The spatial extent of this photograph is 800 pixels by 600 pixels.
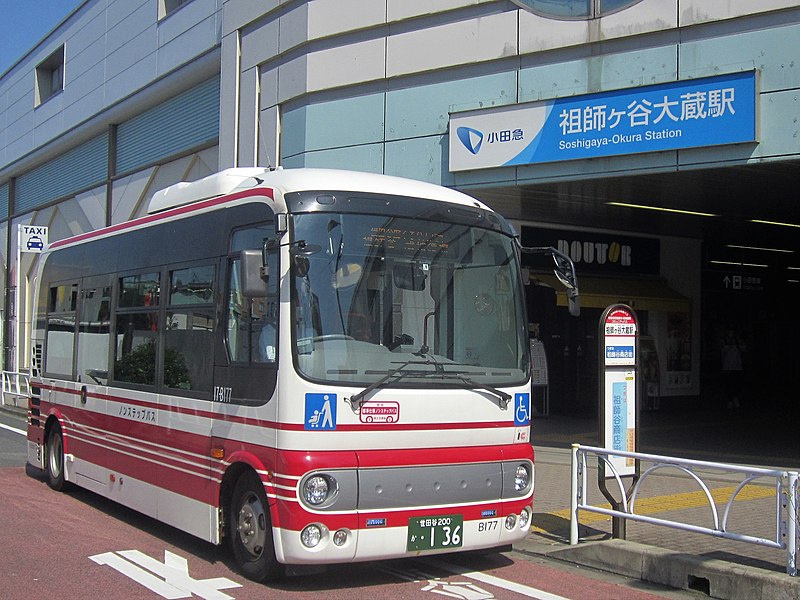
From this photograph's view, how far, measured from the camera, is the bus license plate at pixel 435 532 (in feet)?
22.8

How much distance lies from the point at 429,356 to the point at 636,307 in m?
13.6

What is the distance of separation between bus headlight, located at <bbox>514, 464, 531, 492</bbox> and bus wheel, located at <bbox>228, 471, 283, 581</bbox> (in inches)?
80.2

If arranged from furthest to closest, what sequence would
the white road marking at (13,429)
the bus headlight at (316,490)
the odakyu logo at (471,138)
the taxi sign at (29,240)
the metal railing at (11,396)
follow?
the metal railing at (11,396), the taxi sign at (29,240), the white road marking at (13,429), the odakyu logo at (471,138), the bus headlight at (316,490)

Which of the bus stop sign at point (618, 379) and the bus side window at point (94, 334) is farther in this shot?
the bus side window at point (94, 334)

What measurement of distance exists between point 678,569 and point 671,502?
10.5 feet

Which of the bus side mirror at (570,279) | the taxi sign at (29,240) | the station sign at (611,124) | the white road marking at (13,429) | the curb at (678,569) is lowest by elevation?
the white road marking at (13,429)

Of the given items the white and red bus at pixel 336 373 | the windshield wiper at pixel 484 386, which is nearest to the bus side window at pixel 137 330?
the white and red bus at pixel 336 373

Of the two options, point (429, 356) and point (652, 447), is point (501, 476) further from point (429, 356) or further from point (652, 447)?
point (652, 447)

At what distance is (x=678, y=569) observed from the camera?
724 centimetres

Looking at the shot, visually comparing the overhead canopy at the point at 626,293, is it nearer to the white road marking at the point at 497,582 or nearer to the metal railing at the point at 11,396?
the white road marking at the point at 497,582

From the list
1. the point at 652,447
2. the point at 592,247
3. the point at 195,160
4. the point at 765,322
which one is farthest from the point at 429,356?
the point at 765,322

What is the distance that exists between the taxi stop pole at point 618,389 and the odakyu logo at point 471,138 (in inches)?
271

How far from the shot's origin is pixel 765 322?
25969 millimetres

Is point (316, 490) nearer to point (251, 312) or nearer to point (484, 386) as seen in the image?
point (251, 312)
